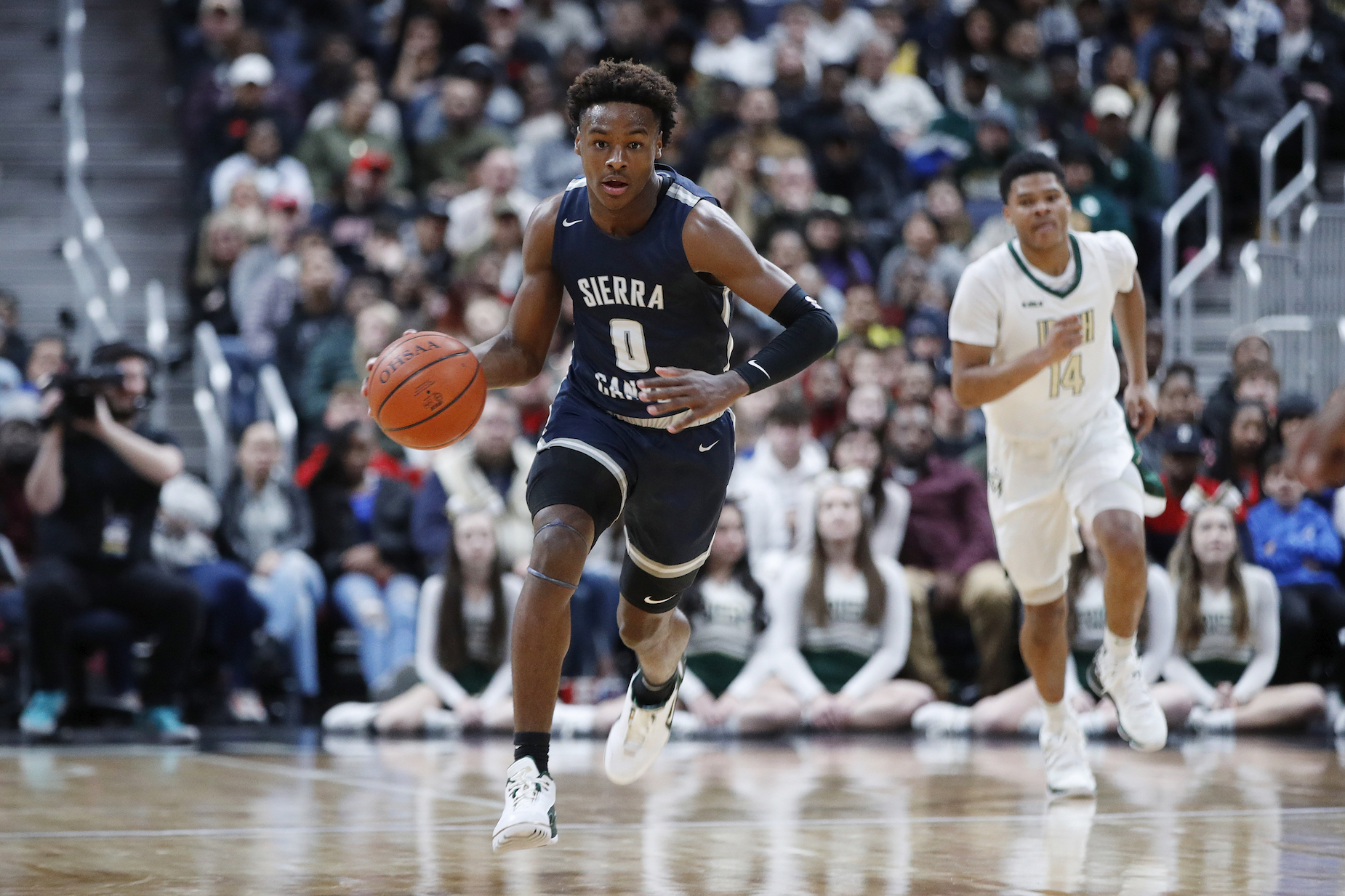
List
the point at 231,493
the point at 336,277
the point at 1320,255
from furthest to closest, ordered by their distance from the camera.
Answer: the point at 1320,255 < the point at 336,277 < the point at 231,493

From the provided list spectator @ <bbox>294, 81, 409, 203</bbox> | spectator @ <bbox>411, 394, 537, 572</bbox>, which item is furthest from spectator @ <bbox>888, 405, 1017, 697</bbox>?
spectator @ <bbox>294, 81, 409, 203</bbox>

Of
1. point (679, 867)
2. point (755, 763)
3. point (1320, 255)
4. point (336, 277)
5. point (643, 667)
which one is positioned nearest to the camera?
point (679, 867)

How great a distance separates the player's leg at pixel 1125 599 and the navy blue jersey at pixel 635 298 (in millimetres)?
1793

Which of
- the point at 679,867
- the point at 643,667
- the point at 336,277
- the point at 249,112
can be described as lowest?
the point at 679,867

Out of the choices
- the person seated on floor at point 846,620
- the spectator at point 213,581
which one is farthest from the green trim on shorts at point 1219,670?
the spectator at point 213,581

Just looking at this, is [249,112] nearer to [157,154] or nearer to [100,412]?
[157,154]

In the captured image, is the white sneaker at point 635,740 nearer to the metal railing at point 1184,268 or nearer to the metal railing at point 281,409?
the metal railing at point 281,409

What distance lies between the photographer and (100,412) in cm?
883

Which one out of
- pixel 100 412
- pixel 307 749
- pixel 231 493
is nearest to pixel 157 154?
pixel 231 493

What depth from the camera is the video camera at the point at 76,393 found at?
8852 mm

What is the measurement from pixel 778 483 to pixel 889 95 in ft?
18.4

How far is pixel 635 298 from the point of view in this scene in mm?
5000

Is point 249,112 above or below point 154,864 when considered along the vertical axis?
above

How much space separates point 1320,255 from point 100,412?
28.9 ft
